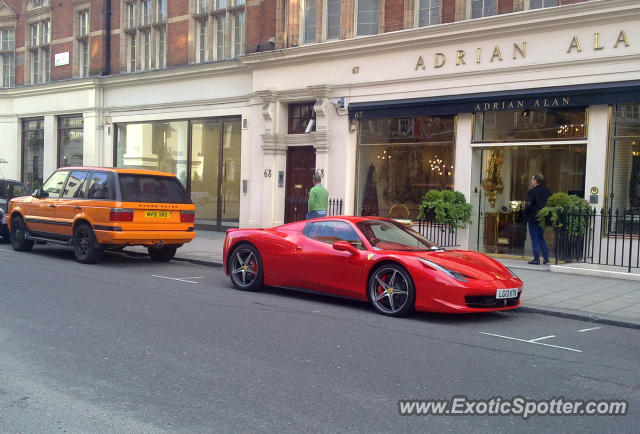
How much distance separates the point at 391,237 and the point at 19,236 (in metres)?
9.45

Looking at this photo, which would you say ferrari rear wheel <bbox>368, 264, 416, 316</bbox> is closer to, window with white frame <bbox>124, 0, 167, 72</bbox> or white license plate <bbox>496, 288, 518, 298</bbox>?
white license plate <bbox>496, 288, 518, 298</bbox>

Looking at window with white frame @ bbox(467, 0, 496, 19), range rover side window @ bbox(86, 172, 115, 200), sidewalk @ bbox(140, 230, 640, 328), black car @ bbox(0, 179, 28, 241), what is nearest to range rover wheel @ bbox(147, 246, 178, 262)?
sidewalk @ bbox(140, 230, 640, 328)

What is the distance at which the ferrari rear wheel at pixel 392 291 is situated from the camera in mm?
7855

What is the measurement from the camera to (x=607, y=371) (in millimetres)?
5723

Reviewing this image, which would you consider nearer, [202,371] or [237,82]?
[202,371]

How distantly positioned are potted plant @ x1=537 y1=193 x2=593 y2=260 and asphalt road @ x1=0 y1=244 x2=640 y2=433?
4.31 m

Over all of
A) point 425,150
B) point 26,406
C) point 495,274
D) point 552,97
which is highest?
point 552,97

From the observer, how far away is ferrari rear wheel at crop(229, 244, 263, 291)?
9.68 meters

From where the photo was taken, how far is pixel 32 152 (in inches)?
1099

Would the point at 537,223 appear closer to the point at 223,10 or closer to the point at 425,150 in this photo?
the point at 425,150

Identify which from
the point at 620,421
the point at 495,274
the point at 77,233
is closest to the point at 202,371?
the point at 620,421

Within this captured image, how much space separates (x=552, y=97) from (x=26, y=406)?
1192 cm

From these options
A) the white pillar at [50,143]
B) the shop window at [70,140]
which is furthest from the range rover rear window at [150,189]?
the white pillar at [50,143]

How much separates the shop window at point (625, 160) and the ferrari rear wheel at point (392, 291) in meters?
6.84
